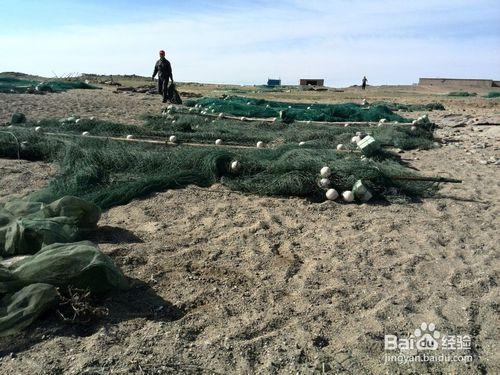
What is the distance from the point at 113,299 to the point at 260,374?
1208 millimetres

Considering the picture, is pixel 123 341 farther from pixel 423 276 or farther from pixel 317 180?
pixel 317 180

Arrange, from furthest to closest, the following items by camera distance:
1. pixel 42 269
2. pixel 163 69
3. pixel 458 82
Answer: pixel 458 82 → pixel 163 69 → pixel 42 269

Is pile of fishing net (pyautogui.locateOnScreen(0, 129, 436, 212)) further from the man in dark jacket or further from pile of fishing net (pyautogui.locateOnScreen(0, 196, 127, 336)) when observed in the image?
the man in dark jacket

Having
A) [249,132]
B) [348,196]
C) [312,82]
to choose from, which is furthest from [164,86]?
[312,82]

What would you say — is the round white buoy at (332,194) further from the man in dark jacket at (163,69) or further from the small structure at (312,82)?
the small structure at (312,82)

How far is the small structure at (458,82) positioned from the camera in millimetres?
49344

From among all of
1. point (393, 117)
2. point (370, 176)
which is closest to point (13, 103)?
point (393, 117)

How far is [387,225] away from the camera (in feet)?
15.2

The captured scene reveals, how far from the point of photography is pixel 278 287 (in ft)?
11.2

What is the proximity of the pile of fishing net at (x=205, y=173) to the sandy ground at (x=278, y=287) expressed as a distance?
0.21m

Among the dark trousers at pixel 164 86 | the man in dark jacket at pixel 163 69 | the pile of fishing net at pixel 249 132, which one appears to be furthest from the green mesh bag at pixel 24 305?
the dark trousers at pixel 164 86

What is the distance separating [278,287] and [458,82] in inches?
2295

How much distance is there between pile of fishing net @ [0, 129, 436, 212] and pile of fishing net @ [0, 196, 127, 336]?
1.37 meters

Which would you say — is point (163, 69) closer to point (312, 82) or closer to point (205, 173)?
point (205, 173)
